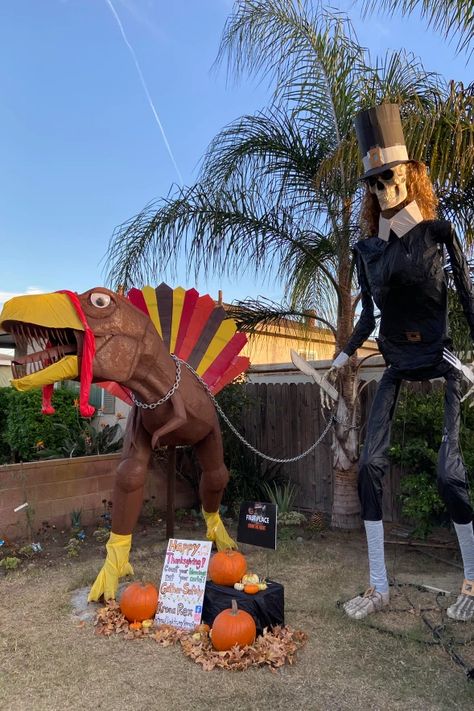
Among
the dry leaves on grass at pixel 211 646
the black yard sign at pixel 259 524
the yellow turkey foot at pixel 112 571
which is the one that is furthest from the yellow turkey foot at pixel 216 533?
the dry leaves on grass at pixel 211 646

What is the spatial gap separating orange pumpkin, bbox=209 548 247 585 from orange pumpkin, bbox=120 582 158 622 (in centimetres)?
39

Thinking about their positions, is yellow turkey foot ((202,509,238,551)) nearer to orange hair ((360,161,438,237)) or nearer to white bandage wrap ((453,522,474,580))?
white bandage wrap ((453,522,474,580))

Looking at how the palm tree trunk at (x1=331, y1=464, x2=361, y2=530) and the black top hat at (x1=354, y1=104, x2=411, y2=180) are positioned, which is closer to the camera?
the black top hat at (x1=354, y1=104, x2=411, y2=180)

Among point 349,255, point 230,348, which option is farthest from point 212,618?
point 349,255

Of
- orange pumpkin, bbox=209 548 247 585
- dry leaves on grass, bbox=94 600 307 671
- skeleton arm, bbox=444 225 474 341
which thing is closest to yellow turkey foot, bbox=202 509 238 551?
orange pumpkin, bbox=209 548 247 585

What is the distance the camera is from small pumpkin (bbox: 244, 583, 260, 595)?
3.31 metres

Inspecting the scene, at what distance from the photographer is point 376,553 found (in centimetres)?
365

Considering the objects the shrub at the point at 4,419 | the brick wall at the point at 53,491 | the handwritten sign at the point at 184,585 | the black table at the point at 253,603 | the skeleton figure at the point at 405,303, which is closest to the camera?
the black table at the point at 253,603

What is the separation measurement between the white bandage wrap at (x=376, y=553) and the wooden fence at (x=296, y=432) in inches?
113

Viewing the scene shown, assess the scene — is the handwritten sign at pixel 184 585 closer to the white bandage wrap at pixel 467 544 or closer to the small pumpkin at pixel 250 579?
the small pumpkin at pixel 250 579

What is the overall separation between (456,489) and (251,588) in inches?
53.6

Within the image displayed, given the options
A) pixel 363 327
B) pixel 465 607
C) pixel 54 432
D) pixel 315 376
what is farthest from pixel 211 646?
pixel 54 432

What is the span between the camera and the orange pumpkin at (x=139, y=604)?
11.1 ft

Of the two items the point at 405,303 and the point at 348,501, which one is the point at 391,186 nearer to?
the point at 405,303
